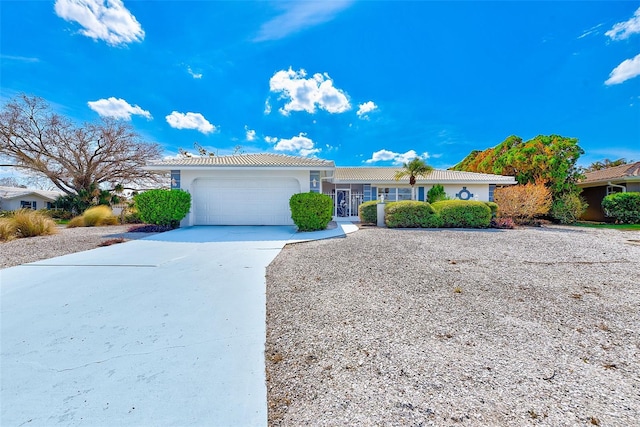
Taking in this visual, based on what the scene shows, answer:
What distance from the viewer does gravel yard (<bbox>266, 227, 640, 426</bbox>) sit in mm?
1795

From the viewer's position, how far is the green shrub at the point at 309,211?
11250 mm

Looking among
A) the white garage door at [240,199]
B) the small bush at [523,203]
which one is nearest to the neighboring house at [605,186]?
the small bush at [523,203]

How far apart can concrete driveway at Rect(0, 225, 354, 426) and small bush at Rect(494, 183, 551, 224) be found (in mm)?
16076

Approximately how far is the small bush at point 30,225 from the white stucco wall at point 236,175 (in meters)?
4.80

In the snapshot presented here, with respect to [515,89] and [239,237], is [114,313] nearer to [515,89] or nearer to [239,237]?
[239,237]

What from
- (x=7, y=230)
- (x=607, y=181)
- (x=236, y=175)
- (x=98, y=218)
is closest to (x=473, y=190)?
(x=607, y=181)

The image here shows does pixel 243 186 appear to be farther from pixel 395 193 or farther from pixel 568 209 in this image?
pixel 568 209

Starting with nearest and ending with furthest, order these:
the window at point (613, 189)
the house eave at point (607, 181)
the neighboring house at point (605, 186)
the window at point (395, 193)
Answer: the house eave at point (607, 181), the neighboring house at point (605, 186), the window at point (613, 189), the window at point (395, 193)

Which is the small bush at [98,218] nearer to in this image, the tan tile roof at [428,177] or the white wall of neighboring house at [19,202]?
the tan tile roof at [428,177]

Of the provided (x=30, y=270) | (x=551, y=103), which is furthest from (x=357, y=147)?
(x=30, y=270)

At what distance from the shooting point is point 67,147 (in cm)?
2384

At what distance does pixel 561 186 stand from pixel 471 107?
27.6 ft

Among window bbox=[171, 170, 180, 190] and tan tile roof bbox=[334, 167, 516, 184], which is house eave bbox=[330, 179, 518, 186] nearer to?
tan tile roof bbox=[334, 167, 516, 184]

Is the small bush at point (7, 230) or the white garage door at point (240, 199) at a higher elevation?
the white garage door at point (240, 199)
